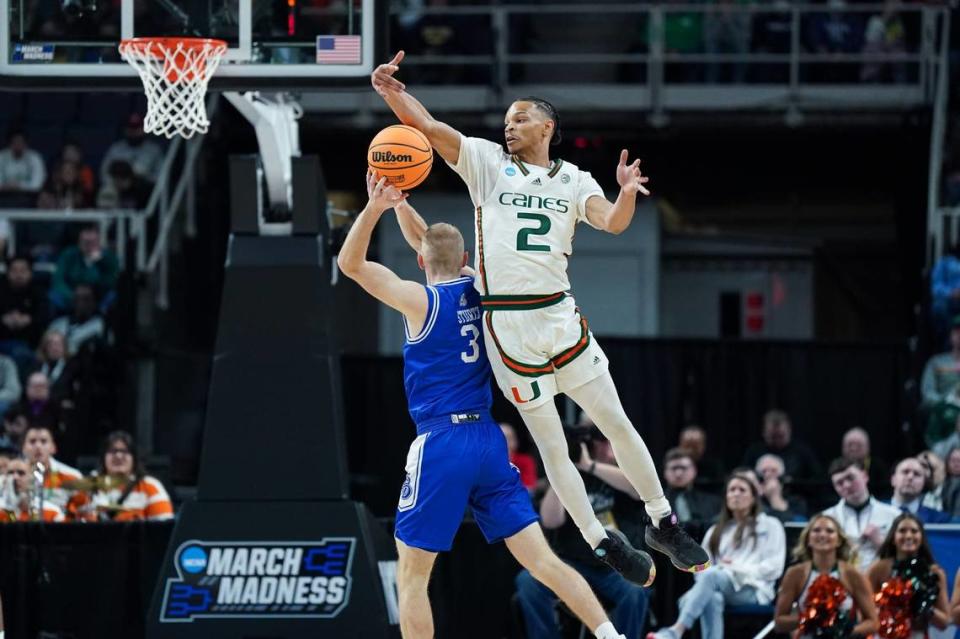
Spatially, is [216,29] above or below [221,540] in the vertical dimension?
above

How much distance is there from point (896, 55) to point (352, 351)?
8019 millimetres

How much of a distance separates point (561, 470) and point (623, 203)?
1.50 meters

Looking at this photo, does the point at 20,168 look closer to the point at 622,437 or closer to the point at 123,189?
the point at 123,189

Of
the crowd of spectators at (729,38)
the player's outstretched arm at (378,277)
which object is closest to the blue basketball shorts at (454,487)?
the player's outstretched arm at (378,277)

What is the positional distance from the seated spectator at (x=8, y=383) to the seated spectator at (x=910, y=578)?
916 centimetres

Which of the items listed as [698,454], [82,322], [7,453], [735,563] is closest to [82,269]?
[82,322]

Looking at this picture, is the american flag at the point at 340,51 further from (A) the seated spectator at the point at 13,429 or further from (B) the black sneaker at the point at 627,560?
(A) the seated spectator at the point at 13,429

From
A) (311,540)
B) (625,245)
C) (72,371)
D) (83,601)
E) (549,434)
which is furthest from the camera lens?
(625,245)

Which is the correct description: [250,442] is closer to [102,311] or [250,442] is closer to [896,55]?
[102,311]

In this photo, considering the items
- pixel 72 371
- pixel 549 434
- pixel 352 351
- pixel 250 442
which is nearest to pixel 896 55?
pixel 352 351

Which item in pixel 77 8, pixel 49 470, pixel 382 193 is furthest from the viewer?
pixel 49 470

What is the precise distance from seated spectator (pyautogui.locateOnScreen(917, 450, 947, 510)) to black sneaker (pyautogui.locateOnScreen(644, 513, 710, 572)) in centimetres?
525

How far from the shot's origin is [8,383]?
18734 mm

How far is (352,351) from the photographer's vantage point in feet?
82.0
